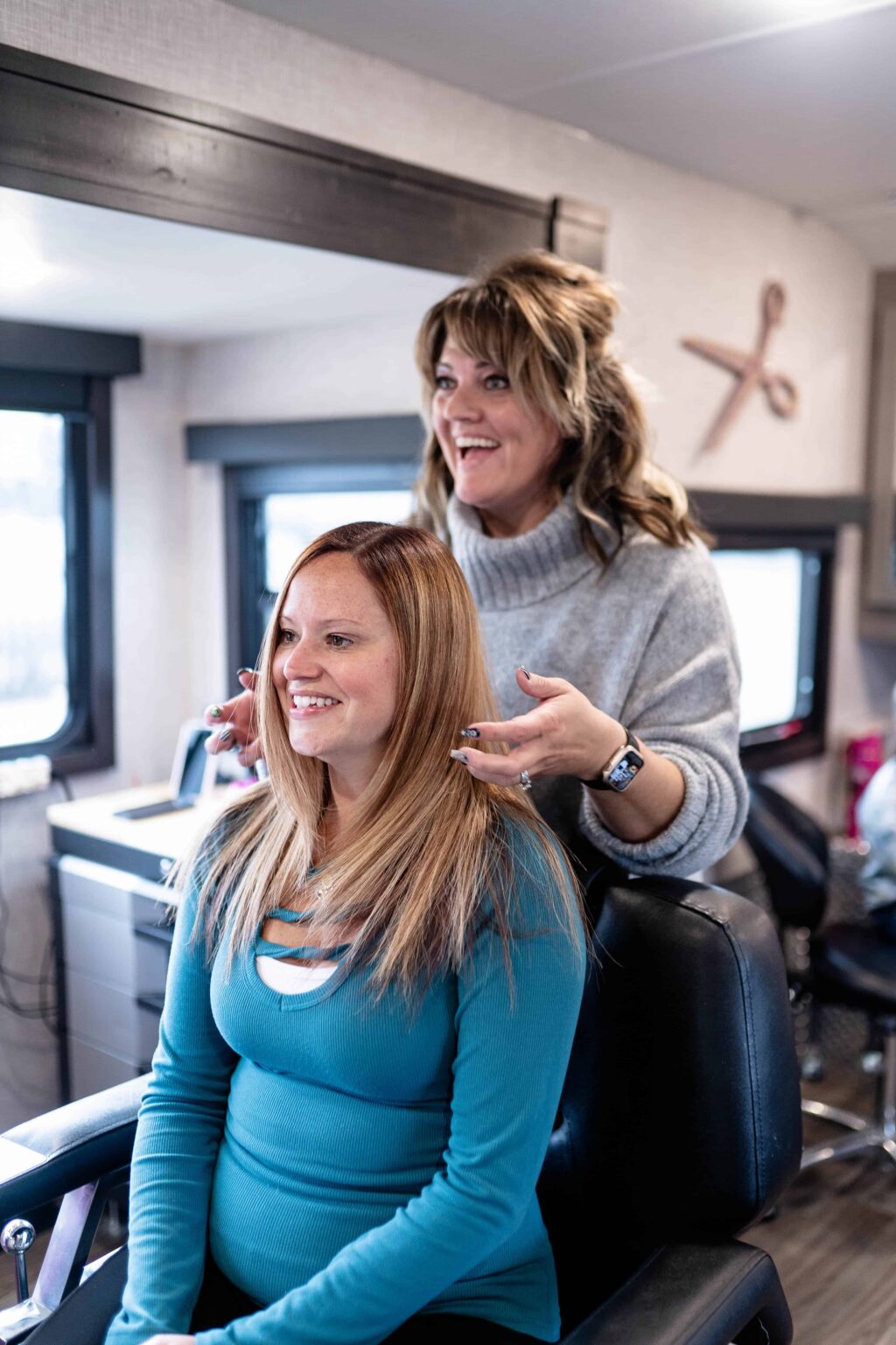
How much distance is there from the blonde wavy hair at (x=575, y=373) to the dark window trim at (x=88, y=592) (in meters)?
1.30

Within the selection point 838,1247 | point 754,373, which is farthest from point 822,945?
point 754,373

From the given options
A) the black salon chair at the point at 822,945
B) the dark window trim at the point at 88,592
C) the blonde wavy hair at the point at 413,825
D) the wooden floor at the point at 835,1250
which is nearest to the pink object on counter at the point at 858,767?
the black salon chair at the point at 822,945

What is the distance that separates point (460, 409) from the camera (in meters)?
1.68

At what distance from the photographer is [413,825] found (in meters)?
1.32

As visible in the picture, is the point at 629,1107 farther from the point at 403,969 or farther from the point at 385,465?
the point at 385,465

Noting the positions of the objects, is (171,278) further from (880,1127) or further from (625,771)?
(880,1127)

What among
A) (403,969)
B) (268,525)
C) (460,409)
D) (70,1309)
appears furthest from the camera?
(268,525)

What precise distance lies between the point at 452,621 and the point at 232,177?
903 mm

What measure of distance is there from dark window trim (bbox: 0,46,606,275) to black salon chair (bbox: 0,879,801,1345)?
3.77ft

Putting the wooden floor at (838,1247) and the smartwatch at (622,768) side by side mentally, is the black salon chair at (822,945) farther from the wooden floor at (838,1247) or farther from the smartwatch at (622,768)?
the smartwatch at (622,768)

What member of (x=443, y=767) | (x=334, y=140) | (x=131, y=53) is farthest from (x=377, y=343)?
(x=443, y=767)

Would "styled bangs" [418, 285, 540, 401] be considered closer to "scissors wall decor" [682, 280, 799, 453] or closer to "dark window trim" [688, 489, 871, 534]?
"dark window trim" [688, 489, 871, 534]

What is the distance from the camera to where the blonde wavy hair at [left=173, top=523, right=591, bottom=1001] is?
1261mm

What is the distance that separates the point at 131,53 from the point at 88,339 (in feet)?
3.20
